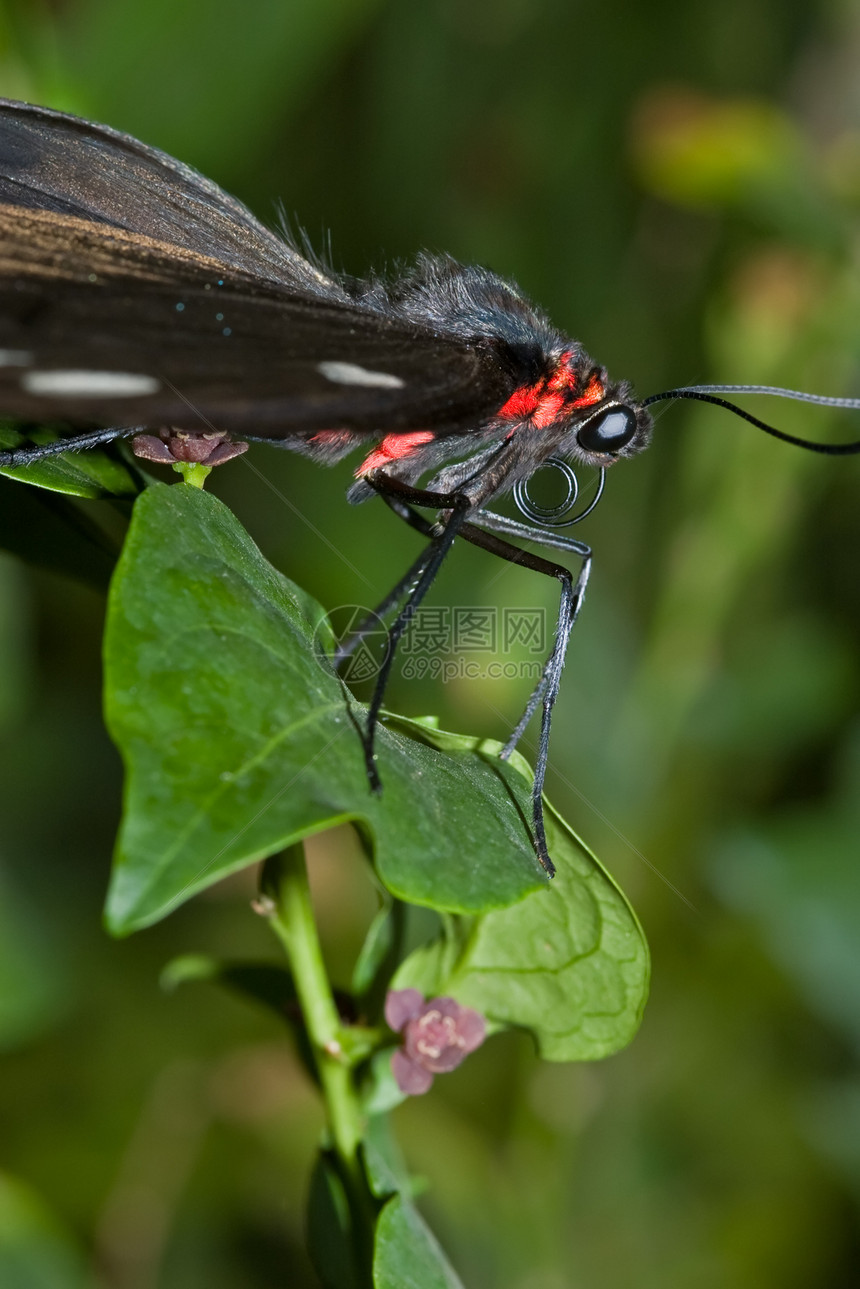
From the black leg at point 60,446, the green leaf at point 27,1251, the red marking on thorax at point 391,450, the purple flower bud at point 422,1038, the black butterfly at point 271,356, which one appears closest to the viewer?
the black butterfly at point 271,356

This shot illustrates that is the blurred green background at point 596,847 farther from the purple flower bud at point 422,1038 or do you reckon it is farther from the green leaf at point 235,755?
the green leaf at point 235,755

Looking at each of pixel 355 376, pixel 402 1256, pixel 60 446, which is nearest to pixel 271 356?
pixel 355 376

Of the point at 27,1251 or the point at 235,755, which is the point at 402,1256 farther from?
the point at 27,1251

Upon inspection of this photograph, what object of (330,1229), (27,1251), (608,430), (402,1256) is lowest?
(27,1251)

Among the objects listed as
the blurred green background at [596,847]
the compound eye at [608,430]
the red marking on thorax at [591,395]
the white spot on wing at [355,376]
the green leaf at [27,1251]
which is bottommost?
the green leaf at [27,1251]

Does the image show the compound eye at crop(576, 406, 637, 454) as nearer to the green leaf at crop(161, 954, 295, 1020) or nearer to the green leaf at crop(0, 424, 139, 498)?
the green leaf at crop(0, 424, 139, 498)

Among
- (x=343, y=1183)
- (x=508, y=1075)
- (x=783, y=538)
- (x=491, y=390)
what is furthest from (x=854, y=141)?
(x=343, y=1183)

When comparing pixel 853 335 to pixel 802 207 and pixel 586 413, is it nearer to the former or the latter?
pixel 802 207

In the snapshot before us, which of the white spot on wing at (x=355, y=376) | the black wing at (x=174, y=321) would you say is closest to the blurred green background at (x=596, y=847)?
the black wing at (x=174, y=321)
